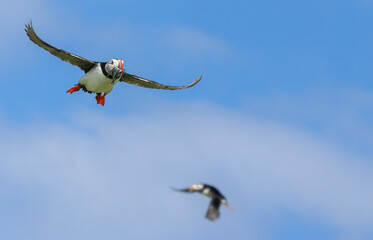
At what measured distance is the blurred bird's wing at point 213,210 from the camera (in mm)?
54597

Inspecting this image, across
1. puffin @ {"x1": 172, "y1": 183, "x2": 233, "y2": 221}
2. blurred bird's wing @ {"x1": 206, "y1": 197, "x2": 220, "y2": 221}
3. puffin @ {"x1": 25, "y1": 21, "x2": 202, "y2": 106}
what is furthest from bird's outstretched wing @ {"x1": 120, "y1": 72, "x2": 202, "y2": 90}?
blurred bird's wing @ {"x1": 206, "y1": 197, "x2": 220, "y2": 221}

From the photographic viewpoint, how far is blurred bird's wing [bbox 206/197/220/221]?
179ft

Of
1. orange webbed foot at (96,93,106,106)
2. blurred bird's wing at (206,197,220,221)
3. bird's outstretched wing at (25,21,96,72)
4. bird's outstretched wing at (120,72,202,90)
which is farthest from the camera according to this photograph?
bird's outstretched wing at (120,72,202,90)

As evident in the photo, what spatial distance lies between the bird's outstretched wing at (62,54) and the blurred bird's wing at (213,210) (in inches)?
1345

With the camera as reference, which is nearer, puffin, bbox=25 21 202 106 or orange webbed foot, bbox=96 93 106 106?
puffin, bbox=25 21 202 106

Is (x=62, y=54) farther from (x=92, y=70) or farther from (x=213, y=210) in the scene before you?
(x=213, y=210)

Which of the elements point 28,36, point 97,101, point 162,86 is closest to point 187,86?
point 162,86

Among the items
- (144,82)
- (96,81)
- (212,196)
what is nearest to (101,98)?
(96,81)

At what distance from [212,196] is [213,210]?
167 centimetres

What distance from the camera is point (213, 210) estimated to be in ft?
181

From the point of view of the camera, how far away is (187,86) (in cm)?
9594

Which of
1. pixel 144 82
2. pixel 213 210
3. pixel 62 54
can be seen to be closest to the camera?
pixel 213 210

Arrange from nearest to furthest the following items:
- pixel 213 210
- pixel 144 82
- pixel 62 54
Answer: pixel 213 210, pixel 62 54, pixel 144 82

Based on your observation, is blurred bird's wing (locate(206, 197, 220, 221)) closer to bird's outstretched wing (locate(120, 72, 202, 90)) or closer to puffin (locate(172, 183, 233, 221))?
puffin (locate(172, 183, 233, 221))
